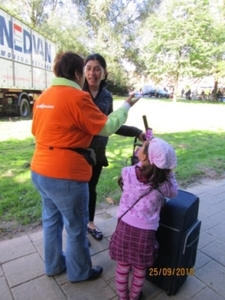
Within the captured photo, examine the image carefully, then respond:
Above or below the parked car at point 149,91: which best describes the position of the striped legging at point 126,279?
below

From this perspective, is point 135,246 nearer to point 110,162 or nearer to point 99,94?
point 99,94

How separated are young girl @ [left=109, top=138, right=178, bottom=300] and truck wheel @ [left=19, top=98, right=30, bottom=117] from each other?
975cm

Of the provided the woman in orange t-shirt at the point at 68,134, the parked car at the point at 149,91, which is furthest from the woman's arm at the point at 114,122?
the parked car at the point at 149,91

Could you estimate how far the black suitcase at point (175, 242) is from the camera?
6.06 feet

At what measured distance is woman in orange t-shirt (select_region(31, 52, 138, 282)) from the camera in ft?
5.23

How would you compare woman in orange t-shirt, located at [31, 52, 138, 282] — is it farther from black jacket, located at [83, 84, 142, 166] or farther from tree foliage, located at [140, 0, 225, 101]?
tree foliage, located at [140, 0, 225, 101]

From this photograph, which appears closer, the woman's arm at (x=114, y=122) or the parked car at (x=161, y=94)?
the woman's arm at (x=114, y=122)

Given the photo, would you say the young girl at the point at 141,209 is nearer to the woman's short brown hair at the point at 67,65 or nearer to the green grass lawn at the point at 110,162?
the woman's short brown hair at the point at 67,65

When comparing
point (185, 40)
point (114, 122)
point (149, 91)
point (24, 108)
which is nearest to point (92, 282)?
point (114, 122)

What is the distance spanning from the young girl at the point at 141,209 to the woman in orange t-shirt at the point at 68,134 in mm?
271

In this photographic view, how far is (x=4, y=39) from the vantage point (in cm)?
881

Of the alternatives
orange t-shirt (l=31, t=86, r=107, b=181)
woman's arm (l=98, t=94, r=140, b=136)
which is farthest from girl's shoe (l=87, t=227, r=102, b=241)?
woman's arm (l=98, t=94, r=140, b=136)

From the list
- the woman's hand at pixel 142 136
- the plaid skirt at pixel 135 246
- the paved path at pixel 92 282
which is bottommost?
the paved path at pixel 92 282

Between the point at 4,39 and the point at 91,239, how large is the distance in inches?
331
